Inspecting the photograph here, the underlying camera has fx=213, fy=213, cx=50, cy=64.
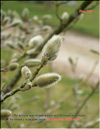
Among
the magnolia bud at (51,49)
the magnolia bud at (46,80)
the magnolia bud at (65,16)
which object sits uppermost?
the magnolia bud at (51,49)

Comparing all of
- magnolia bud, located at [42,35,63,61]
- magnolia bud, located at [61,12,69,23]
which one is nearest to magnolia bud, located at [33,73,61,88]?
magnolia bud, located at [42,35,63,61]

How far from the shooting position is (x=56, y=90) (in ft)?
10.2

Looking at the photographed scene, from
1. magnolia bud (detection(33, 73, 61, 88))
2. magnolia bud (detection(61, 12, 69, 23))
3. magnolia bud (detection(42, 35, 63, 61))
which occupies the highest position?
magnolia bud (detection(42, 35, 63, 61))

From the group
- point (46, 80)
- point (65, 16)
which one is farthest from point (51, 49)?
Answer: point (65, 16)

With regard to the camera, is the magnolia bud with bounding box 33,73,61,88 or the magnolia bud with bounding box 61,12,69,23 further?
the magnolia bud with bounding box 61,12,69,23

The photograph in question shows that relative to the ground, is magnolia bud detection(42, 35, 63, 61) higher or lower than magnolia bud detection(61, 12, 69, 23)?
higher

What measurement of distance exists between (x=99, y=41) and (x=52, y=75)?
623 cm

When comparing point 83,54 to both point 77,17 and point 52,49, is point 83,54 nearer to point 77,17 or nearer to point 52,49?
point 77,17

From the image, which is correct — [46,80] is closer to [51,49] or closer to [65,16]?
[51,49]

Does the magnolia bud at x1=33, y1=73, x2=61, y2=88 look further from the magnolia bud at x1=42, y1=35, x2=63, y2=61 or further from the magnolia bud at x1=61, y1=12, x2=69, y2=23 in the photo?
the magnolia bud at x1=61, y1=12, x2=69, y2=23

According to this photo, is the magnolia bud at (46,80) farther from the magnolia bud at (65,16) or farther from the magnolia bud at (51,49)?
the magnolia bud at (65,16)

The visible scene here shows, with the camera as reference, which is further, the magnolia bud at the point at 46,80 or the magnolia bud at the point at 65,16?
the magnolia bud at the point at 65,16

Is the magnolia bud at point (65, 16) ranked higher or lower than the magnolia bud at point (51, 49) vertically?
lower

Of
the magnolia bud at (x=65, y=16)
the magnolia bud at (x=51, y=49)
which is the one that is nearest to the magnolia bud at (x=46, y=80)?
the magnolia bud at (x=51, y=49)
